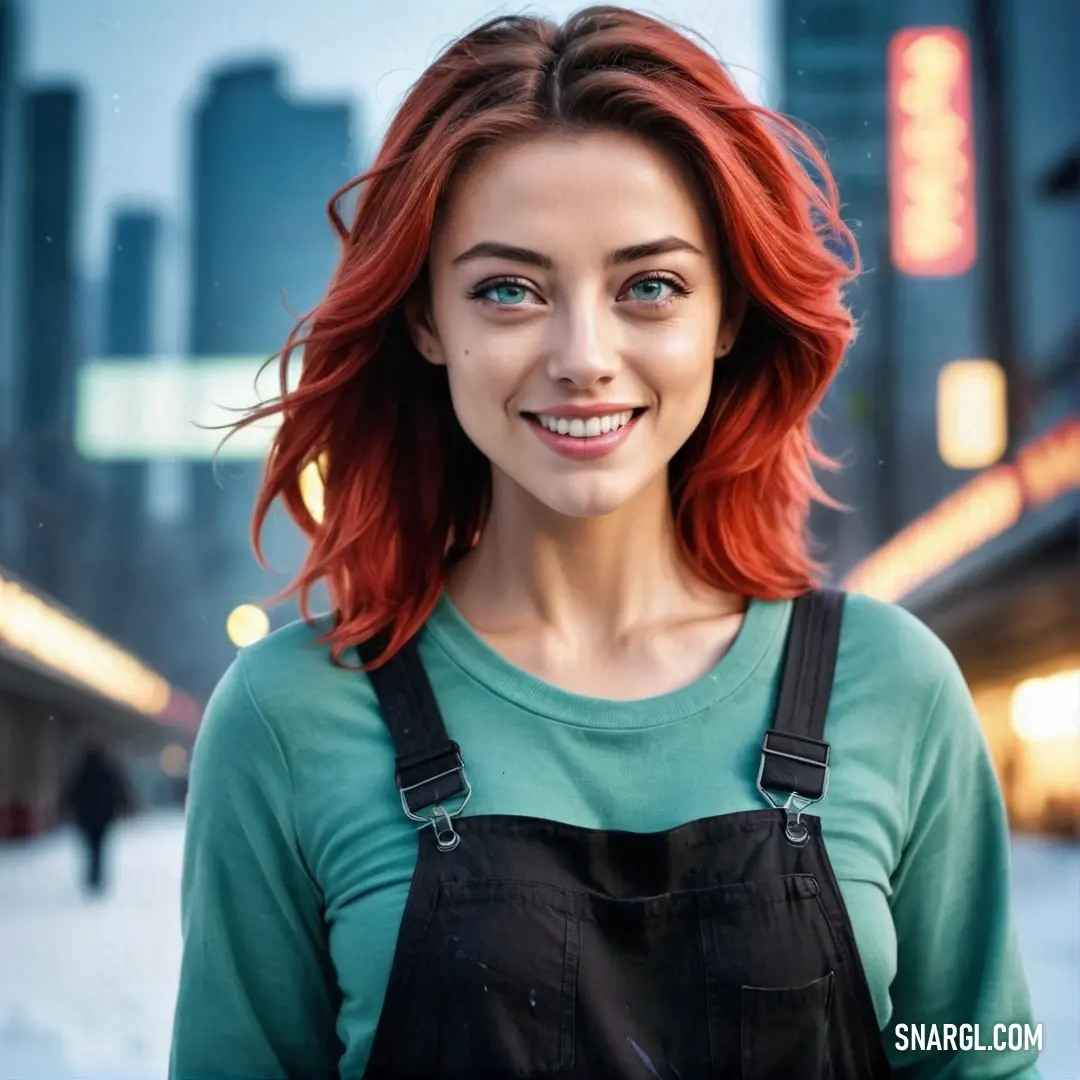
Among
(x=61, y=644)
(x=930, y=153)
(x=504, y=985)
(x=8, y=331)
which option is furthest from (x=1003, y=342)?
(x=8, y=331)

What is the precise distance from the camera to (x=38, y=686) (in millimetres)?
16562

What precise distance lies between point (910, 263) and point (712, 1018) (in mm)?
12687

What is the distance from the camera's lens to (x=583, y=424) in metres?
1.43

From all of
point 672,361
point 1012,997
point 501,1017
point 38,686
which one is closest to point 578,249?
point 672,361

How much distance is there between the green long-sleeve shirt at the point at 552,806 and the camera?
1430 millimetres

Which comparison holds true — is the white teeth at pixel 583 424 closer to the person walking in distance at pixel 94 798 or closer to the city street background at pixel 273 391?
the city street background at pixel 273 391

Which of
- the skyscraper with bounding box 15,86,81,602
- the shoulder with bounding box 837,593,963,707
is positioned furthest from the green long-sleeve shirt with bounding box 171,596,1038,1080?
the skyscraper with bounding box 15,86,81,602

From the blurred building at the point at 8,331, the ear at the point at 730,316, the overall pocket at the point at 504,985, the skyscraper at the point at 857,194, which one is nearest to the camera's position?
the overall pocket at the point at 504,985

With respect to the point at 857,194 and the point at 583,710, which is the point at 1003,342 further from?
the point at 583,710

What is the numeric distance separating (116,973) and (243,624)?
413 centimetres

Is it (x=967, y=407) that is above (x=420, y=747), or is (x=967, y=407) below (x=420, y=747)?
above

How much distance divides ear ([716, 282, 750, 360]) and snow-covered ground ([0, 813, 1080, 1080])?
99 centimetres

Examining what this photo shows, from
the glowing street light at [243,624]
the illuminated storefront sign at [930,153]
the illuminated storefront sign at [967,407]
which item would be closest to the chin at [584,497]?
the glowing street light at [243,624]

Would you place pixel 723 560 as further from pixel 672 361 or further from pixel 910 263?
pixel 910 263
